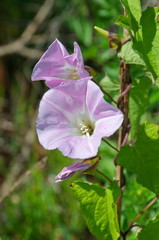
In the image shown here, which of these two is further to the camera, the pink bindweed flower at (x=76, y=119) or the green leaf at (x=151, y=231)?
the green leaf at (x=151, y=231)

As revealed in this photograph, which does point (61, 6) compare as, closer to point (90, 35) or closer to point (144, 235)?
point (90, 35)

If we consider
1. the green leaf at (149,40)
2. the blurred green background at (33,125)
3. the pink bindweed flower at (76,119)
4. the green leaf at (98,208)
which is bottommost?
the blurred green background at (33,125)

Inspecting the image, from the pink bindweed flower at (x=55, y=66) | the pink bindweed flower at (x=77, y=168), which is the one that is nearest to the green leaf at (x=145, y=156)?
the pink bindweed flower at (x=77, y=168)

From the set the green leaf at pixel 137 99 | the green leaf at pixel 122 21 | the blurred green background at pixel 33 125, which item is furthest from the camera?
the blurred green background at pixel 33 125

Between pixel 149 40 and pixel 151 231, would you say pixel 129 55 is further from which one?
pixel 151 231

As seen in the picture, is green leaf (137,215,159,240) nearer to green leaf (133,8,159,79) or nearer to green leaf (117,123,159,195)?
green leaf (117,123,159,195)

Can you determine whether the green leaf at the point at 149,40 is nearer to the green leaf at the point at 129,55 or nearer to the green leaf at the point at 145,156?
the green leaf at the point at 129,55

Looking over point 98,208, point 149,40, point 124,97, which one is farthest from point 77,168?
point 149,40
